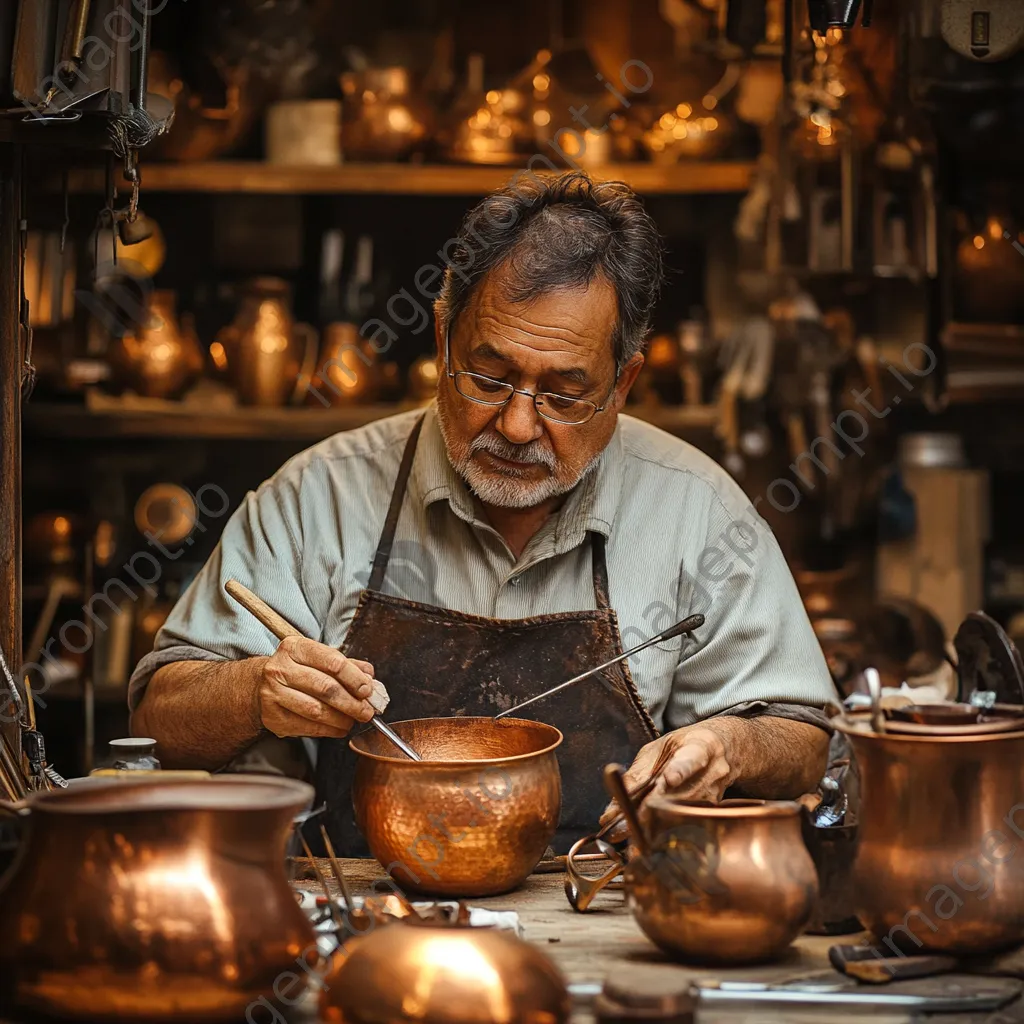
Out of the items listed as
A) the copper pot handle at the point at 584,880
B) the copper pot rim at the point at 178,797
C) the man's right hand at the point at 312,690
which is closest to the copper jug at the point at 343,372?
the man's right hand at the point at 312,690

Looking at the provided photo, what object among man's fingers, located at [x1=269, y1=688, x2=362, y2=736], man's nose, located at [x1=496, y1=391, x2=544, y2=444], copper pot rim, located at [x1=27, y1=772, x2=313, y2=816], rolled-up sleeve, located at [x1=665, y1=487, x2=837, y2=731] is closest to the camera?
copper pot rim, located at [x1=27, y1=772, x2=313, y2=816]

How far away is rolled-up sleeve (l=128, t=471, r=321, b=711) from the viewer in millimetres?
2506

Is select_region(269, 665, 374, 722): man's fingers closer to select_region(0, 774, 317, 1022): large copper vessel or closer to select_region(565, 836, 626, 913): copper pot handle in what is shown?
select_region(565, 836, 626, 913): copper pot handle

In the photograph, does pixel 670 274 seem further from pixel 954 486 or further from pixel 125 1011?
pixel 125 1011

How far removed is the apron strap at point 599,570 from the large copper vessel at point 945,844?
3.04ft

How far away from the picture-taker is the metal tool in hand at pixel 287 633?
2014 mm

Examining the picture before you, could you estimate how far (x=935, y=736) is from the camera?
1.64 metres

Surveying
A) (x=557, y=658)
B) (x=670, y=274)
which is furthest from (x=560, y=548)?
(x=670, y=274)

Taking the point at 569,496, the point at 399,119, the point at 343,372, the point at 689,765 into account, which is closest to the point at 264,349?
the point at 343,372

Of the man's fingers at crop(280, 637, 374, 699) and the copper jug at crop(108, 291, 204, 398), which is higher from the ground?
the copper jug at crop(108, 291, 204, 398)

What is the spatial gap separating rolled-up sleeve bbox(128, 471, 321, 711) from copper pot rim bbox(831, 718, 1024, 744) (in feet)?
3.91

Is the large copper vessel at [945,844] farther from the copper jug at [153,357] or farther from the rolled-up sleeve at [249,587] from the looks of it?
the copper jug at [153,357]

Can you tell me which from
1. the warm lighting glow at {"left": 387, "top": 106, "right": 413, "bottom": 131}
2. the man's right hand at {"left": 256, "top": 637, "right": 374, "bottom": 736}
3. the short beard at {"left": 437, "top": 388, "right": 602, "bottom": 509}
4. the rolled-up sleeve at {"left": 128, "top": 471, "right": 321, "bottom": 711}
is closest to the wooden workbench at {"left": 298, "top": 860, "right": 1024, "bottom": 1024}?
the man's right hand at {"left": 256, "top": 637, "right": 374, "bottom": 736}

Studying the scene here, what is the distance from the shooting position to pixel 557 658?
2461 millimetres
